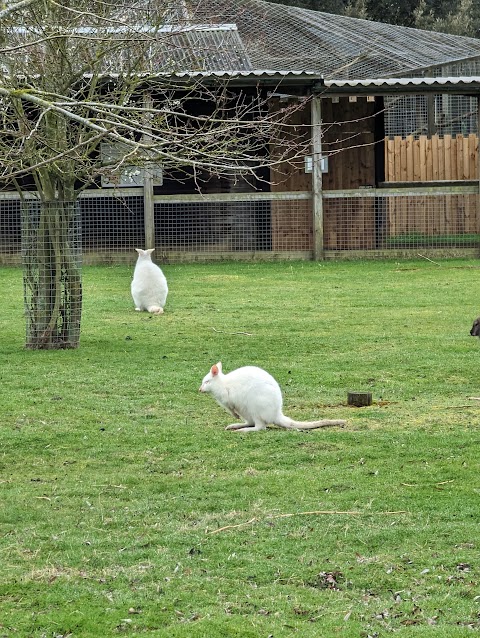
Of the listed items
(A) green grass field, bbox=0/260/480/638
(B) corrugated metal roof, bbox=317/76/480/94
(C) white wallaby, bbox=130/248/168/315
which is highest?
(B) corrugated metal roof, bbox=317/76/480/94

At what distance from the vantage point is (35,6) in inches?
442

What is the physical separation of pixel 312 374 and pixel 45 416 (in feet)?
9.34

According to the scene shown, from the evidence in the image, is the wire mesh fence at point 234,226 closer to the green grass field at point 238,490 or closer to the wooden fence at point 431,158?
the wooden fence at point 431,158

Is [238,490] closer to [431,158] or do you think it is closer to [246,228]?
[246,228]

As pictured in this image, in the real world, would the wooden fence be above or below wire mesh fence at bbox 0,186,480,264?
above

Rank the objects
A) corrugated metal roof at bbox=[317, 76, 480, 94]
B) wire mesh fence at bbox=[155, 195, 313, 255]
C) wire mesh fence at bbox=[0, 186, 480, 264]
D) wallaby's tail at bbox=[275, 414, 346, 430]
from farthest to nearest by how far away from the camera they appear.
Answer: wire mesh fence at bbox=[155, 195, 313, 255] → wire mesh fence at bbox=[0, 186, 480, 264] → corrugated metal roof at bbox=[317, 76, 480, 94] → wallaby's tail at bbox=[275, 414, 346, 430]

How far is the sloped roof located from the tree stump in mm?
14244

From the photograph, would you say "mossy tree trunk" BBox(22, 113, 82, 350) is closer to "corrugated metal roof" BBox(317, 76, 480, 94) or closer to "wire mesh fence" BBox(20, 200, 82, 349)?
"wire mesh fence" BBox(20, 200, 82, 349)

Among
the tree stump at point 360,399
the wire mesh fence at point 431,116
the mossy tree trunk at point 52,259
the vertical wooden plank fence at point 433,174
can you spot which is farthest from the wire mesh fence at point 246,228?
the tree stump at point 360,399

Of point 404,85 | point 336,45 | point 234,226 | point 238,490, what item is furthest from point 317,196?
point 238,490

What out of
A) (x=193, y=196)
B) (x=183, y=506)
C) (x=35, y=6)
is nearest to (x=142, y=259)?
(x=35, y=6)

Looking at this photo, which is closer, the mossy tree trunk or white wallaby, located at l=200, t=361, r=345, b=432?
white wallaby, located at l=200, t=361, r=345, b=432

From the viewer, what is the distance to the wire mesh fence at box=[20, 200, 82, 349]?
11820 millimetres

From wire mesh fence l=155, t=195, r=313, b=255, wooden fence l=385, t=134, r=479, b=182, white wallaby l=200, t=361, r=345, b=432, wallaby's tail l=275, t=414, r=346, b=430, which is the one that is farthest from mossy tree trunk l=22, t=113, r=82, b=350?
wooden fence l=385, t=134, r=479, b=182
